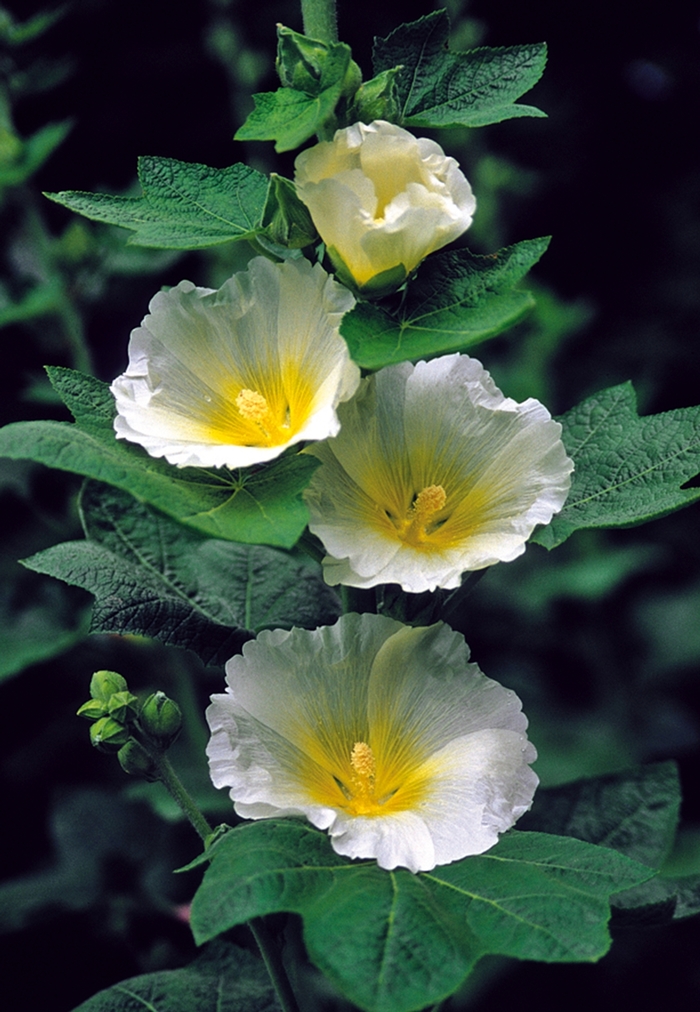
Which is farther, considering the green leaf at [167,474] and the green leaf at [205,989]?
the green leaf at [205,989]

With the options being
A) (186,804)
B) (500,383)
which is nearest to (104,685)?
(186,804)

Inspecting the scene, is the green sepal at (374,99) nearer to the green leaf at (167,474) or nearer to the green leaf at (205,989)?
the green leaf at (167,474)

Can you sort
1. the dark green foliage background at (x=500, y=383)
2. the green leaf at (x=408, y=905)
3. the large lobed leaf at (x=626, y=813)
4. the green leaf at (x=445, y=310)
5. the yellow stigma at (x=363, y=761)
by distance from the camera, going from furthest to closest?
the dark green foliage background at (x=500, y=383), the large lobed leaf at (x=626, y=813), the yellow stigma at (x=363, y=761), the green leaf at (x=445, y=310), the green leaf at (x=408, y=905)

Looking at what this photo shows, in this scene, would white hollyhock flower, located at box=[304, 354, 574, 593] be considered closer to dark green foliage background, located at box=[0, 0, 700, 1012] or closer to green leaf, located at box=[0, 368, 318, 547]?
green leaf, located at box=[0, 368, 318, 547]

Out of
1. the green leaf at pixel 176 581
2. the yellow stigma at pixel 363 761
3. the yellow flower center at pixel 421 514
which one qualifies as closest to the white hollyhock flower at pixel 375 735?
the yellow stigma at pixel 363 761

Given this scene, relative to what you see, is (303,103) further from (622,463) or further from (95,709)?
(95,709)

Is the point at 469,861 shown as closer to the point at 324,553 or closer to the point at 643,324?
the point at 324,553

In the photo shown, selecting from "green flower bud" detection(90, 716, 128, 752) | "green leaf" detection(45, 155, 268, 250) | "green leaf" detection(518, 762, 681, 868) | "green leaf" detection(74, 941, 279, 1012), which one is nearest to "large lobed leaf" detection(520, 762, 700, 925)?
"green leaf" detection(518, 762, 681, 868)

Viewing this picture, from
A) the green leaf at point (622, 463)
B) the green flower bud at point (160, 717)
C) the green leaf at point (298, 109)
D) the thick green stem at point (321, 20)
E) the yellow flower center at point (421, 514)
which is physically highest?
the thick green stem at point (321, 20)
